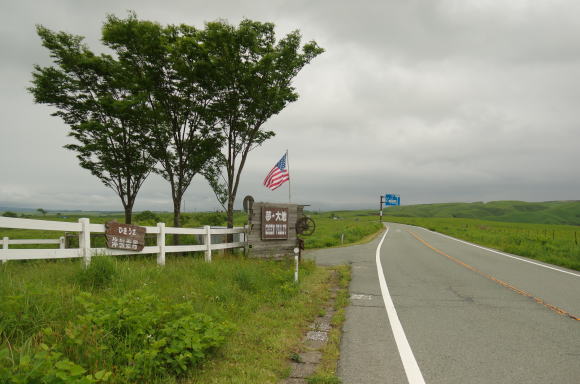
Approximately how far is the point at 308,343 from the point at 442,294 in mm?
4676

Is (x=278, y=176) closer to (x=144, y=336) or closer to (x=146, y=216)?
(x=144, y=336)

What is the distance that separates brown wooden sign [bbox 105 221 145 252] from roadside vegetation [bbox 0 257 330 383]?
108cm

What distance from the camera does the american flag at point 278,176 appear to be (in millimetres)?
14273

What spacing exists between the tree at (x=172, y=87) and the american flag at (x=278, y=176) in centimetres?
482

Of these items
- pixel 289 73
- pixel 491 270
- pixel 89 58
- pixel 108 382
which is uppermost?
pixel 89 58

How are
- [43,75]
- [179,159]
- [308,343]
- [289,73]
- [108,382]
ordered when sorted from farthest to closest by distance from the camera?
[179,159], [43,75], [289,73], [308,343], [108,382]

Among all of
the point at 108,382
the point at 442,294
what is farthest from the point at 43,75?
the point at 442,294

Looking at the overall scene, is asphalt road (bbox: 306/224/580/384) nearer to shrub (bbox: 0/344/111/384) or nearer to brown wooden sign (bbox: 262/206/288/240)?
shrub (bbox: 0/344/111/384)

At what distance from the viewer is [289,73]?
615 inches

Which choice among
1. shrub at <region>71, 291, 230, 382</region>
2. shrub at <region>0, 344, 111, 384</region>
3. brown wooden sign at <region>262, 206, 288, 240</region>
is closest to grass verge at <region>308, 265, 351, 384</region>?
shrub at <region>71, 291, 230, 382</region>

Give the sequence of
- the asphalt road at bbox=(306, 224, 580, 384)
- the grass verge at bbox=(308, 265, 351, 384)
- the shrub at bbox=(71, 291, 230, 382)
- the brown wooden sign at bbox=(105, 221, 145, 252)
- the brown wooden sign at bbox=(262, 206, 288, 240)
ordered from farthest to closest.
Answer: the brown wooden sign at bbox=(262, 206, 288, 240) < the brown wooden sign at bbox=(105, 221, 145, 252) < the asphalt road at bbox=(306, 224, 580, 384) < the grass verge at bbox=(308, 265, 351, 384) < the shrub at bbox=(71, 291, 230, 382)

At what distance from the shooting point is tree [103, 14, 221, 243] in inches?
583

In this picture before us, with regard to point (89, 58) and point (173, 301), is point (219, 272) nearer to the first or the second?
point (173, 301)

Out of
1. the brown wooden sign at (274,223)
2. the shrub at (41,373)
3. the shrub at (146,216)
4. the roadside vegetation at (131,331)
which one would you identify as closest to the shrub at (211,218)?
the shrub at (146,216)
